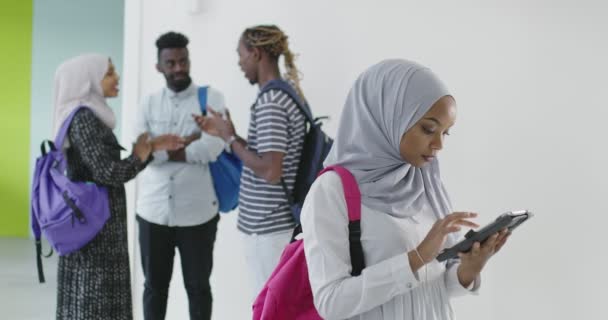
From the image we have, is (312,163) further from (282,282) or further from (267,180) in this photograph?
(282,282)

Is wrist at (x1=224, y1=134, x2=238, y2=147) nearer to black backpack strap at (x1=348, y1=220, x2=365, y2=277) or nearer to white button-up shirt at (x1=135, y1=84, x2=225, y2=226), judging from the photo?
white button-up shirt at (x1=135, y1=84, x2=225, y2=226)

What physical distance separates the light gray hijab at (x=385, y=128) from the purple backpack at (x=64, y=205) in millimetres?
1806

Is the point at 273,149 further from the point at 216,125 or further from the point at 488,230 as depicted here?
the point at 488,230

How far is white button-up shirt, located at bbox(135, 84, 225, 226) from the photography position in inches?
158

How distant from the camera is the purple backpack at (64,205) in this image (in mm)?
3543

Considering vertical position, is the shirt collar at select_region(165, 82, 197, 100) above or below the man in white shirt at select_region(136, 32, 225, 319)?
above

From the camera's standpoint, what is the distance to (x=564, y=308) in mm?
3039

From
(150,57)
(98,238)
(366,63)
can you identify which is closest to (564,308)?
(366,63)

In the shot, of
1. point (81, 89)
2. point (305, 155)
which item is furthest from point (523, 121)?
point (81, 89)

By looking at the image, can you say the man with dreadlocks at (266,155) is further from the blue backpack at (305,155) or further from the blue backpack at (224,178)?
the blue backpack at (224,178)

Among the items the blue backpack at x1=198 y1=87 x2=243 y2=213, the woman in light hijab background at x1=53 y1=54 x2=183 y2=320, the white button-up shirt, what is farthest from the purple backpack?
the blue backpack at x1=198 y1=87 x2=243 y2=213

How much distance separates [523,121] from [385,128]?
1.33 meters

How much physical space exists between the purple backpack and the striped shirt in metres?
0.66

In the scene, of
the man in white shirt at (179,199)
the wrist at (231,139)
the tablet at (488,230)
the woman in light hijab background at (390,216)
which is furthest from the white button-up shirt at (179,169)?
the tablet at (488,230)
